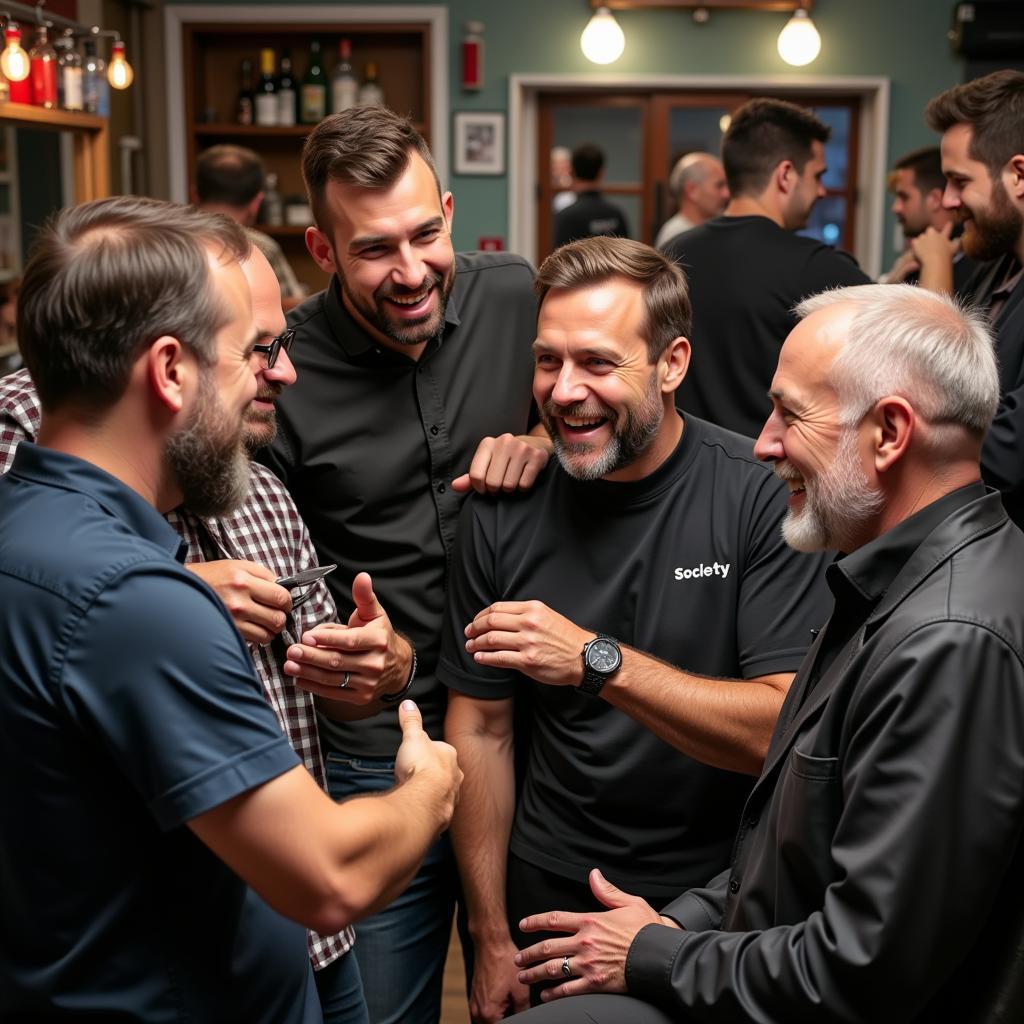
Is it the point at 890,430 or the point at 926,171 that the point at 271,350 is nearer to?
the point at 890,430

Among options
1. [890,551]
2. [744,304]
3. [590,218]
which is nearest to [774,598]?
[890,551]

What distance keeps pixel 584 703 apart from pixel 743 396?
1752 millimetres

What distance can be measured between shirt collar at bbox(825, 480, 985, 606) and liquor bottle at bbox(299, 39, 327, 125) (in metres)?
5.73

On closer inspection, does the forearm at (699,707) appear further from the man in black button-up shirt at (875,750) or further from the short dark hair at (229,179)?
the short dark hair at (229,179)

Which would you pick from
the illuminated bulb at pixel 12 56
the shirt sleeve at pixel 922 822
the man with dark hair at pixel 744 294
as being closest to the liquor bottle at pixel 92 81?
the illuminated bulb at pixel 12 56

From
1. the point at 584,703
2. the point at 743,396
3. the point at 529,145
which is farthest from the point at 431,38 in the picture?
the point at 584,703

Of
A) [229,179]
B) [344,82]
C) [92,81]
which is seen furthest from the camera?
[344,82]

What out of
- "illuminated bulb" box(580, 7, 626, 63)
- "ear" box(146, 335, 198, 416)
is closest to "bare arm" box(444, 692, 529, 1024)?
"ear" box(146, 335, 198, 416)

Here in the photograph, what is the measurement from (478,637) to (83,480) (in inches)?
31.7

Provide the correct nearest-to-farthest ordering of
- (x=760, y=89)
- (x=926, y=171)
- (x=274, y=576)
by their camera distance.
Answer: (x=274, y=576) → (x=926, y=171) → (x=760, y=89)

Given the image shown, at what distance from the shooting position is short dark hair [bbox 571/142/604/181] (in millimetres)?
6469

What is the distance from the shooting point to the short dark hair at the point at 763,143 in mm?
3742

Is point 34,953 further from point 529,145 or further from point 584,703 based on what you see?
point 529,145

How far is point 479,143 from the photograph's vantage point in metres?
6.90
